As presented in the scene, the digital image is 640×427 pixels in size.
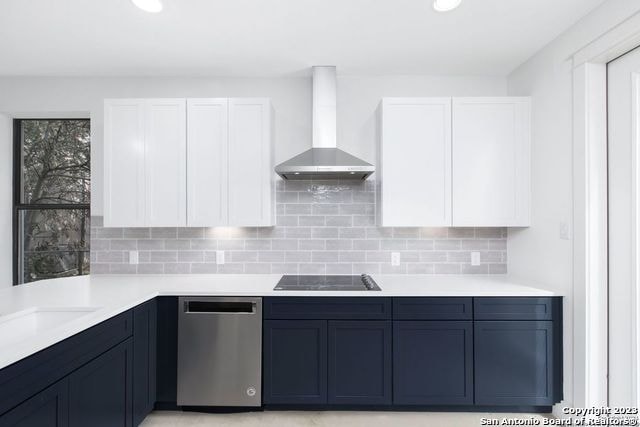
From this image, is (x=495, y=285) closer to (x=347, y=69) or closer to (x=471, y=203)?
(x=471, y=203)

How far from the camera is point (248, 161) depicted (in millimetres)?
2785

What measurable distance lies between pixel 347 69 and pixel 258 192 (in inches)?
48.7

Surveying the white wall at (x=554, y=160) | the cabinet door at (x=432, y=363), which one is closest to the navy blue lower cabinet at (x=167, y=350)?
the cabinet door at (x=432, y=363)

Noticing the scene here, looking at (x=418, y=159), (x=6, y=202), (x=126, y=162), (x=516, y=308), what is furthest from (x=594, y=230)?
(x=6, y=202)

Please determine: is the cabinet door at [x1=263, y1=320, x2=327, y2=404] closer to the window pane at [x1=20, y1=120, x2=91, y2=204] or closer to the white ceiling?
the white ceiling

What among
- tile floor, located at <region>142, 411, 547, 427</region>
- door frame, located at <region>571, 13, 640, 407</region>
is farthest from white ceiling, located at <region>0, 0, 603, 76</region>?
tile floor, located at <region>142, 411, 547, 427</region>

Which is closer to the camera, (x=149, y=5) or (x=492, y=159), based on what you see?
(x=149, y=5)

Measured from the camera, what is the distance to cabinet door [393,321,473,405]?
2436 millimetres

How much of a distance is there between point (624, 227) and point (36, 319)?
324cm

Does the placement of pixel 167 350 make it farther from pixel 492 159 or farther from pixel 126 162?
pixel 492 159

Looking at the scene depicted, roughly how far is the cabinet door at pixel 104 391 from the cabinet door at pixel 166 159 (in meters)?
1.03

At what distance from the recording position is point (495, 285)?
262 cm

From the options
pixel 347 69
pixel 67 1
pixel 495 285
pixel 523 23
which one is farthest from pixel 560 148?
pixel 67 1

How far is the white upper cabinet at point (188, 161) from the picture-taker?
2783 millimetres
